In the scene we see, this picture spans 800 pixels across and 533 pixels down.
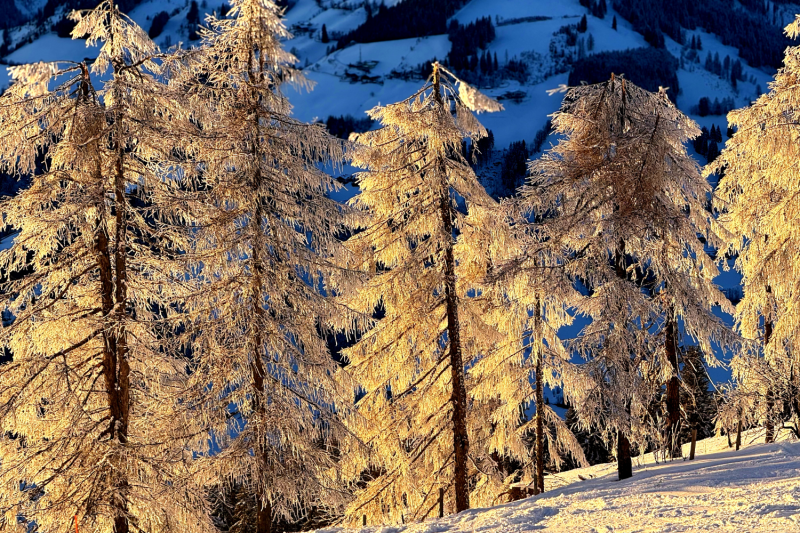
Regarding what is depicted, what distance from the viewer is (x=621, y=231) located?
39.6ft

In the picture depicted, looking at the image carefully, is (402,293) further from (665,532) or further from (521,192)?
(665,532)

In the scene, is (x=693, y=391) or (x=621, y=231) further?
(x=693, y=391)

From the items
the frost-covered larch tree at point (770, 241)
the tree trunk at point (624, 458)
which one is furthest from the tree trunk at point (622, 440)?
the frost-covered larch tree at point (770, 241)

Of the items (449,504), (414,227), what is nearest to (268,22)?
(414,227)

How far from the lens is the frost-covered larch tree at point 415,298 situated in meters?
13.2

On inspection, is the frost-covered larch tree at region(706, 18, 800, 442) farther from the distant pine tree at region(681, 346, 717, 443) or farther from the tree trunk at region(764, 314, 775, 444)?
the distant pine tree at region(681, 346, 717, 443)

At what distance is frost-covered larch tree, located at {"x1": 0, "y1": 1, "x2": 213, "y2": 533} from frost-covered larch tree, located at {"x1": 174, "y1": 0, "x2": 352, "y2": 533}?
61 centimetres

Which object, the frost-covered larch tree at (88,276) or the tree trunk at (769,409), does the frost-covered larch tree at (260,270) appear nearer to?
the frost-covered larch tree at (88,276)

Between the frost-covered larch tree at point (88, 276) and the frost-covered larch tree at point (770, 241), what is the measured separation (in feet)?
36.7

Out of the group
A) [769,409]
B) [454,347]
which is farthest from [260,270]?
[769,409]

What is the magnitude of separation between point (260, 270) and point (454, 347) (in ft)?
15.8

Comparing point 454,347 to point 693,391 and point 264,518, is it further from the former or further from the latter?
point 693,391

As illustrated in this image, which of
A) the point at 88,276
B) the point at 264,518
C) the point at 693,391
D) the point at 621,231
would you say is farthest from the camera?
the point at 693,391

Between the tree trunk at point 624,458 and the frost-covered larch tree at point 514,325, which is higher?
the frost-covered larch tree at point 514,325
